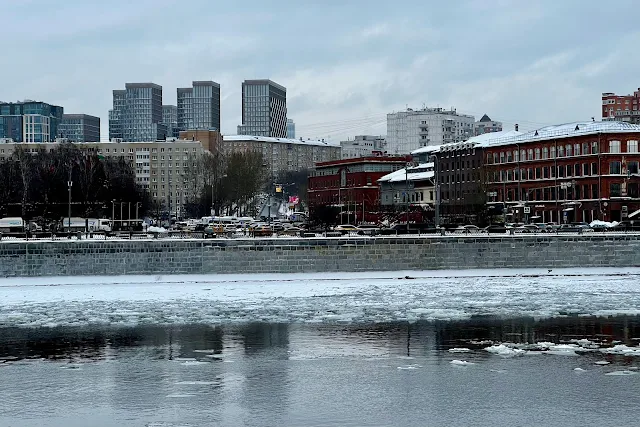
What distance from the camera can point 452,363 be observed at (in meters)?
29.2

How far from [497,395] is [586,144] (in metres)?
85.6

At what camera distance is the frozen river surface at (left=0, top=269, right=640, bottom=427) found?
75.3 feet

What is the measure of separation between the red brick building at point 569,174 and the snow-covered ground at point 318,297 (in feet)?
135

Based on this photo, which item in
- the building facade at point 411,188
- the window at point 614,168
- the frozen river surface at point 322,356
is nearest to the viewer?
the frozen river surface at point 322,356

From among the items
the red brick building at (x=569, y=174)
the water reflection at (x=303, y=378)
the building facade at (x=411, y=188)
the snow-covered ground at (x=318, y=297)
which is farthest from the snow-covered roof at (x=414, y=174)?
the water reflection at (x=303, y=378)

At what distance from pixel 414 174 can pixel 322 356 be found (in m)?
119

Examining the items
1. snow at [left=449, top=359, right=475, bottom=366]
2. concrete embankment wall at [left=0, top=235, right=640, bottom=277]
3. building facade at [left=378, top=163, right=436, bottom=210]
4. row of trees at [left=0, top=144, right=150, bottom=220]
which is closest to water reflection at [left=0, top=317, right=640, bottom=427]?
snow at [left=449, top=359, right=475, bottom=366]

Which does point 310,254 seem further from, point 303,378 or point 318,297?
point 303,378

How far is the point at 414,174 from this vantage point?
149 m

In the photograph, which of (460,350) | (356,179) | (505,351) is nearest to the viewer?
(505,351)

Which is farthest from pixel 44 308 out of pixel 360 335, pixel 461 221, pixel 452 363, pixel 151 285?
pixel 461 221

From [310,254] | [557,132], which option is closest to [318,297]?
[310,254]

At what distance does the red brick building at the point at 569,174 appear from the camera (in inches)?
4065

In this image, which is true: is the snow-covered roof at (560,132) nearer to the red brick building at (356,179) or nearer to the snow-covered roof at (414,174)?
the snow-covered roof at (414,174)
